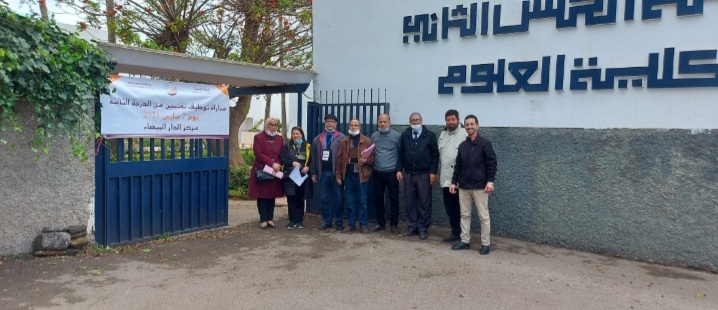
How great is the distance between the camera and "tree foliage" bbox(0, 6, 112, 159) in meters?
5.11

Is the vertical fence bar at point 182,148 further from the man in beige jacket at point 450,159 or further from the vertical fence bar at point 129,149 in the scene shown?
the man in beige jacket at point 450,159

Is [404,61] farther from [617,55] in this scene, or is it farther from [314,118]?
[617,55]

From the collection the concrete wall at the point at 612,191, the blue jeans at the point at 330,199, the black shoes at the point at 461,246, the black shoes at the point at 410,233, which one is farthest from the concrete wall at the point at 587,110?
the blue jeans at the point at 330,199

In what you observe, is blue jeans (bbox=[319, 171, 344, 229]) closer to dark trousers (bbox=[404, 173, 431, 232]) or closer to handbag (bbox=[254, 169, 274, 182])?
handbag (bbox=[254, 169, 274, 182])

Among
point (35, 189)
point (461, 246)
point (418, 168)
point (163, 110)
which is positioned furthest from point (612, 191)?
point (35, 189)

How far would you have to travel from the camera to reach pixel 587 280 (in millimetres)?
5398

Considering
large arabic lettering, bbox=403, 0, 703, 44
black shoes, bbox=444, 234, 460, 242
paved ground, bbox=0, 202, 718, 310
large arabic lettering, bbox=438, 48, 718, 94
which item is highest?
large arabic lettering, bbox=403, 0, 703, 44

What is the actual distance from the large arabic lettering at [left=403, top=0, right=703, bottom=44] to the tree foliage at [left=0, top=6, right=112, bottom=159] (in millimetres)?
4194

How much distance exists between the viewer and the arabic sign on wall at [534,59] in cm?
573

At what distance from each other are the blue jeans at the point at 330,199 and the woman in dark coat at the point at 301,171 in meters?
0.25

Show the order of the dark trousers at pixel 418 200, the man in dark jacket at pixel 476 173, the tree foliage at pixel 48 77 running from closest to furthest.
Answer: the tree foliage at pixel 48 77, the man in dark jacket at pixel 476 173, the dark trousers at pixel 418 200

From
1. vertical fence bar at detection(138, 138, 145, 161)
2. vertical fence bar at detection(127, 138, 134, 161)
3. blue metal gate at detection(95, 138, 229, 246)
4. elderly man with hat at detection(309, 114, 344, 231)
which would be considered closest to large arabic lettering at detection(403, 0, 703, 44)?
elderly man with hat at detection(309, 114, 344, 231)

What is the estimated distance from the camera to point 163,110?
698 cm

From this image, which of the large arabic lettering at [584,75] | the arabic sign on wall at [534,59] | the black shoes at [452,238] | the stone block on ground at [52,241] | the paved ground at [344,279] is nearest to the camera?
the paved ground at [344,279]
